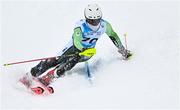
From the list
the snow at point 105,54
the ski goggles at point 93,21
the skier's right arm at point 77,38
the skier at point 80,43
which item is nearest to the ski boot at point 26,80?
the skier at point 80,43

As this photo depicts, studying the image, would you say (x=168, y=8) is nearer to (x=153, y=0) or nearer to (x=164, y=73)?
(x=153, y=0)

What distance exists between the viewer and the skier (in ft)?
41.4

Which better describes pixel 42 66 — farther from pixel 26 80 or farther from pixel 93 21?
pixel 93 21

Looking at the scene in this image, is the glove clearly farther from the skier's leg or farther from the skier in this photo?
the skier's leg

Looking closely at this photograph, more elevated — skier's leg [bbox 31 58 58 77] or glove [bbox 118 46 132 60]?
glove [bbox 118 46 132 60]

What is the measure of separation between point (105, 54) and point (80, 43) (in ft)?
3.94

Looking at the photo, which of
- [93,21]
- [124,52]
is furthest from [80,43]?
[124,52]

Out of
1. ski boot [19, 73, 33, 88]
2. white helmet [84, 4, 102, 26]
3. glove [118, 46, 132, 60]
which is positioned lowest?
ski boot [19, 73, 33, 88]

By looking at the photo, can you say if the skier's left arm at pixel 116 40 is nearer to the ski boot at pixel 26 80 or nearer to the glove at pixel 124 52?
the glove at pixel 124 52

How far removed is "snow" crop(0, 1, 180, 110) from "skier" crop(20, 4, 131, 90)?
241 millimetres

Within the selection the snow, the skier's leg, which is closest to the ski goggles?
the skier's leg

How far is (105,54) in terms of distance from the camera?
13922mm

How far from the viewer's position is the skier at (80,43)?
1261cm

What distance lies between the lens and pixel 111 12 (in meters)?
15.6
